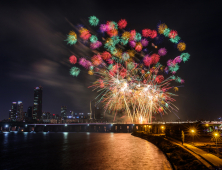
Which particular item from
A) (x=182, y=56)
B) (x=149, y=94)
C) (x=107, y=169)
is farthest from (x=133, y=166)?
(x=149, y=94)

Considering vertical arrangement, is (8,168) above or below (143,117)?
below

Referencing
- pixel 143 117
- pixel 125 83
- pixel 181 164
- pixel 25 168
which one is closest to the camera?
pixel 181 164

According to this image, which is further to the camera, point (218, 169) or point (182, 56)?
point (182, 56)

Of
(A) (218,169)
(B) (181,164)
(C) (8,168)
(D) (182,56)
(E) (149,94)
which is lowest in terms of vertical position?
(C) (8,168)

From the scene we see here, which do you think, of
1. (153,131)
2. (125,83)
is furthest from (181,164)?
(153,131)

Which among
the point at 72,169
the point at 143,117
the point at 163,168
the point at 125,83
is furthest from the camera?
the point at 143,117

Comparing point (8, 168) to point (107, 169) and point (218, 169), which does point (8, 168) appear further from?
point (218, 169)

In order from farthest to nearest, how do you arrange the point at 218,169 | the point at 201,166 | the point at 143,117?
the point at 143,117 < the point at 201,166 < the point at 218,169

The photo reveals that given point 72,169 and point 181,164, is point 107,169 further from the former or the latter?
point 181,164

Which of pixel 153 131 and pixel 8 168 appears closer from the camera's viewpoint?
pixel 8 168
